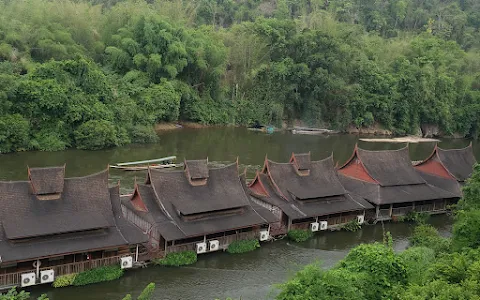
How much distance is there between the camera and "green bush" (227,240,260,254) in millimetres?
32419

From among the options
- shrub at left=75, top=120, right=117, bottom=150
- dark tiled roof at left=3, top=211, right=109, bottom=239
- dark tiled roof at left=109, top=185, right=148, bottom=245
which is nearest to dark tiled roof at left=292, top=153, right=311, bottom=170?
dark tiled roof at left=109, top=185, right=148, bottom=245

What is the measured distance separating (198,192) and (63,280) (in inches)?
393

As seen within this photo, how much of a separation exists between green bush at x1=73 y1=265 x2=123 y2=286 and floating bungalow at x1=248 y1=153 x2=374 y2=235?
11486 millimetres

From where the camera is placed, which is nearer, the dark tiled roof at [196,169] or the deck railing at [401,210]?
the dark tiled roof at [196,169]

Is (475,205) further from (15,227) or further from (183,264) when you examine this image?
(15,227)

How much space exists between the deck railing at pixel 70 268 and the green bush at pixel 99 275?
10.7 inches

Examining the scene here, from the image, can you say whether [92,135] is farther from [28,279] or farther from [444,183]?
[444,183]

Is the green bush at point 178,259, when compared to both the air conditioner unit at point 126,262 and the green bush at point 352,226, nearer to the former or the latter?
the air conditioner unit at point 126,262

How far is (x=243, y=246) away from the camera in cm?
3284

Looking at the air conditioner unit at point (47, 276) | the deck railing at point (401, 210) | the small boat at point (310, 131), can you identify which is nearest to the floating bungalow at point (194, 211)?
the air conditioner unit at point (47, 276)

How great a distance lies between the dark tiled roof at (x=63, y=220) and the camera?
2582 cm

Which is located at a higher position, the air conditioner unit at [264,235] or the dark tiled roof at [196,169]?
the dark tiled roof at [196,169]

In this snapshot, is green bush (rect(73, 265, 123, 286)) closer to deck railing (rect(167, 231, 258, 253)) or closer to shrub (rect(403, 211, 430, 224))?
deck railing (rect(167, 231, 258, 253))

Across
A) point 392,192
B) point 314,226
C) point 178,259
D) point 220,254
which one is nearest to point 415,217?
point 392,192
